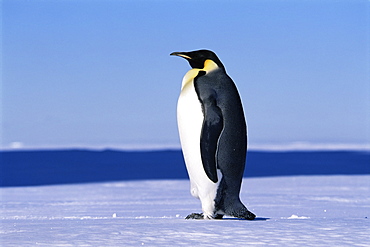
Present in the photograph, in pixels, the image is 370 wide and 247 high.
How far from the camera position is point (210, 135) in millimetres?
3709

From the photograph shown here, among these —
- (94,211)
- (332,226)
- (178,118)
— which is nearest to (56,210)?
(94,211)

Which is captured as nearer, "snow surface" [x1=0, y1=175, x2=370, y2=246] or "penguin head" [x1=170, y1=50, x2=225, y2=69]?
"snow surface" [x1=0, y1=175, x2=370, y2=246]

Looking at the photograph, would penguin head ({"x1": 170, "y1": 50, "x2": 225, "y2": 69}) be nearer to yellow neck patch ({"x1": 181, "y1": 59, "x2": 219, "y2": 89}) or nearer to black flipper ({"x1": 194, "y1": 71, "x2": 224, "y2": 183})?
yellow neck patch ({"x1": 181, "y1": 59, "x2": 219, "y2": 89})

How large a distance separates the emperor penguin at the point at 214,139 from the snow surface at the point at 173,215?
17cm

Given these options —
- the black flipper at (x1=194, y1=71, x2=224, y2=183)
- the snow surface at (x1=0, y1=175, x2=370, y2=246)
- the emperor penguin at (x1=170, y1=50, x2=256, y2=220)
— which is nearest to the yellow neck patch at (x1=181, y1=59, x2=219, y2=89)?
the emperor penguin at (x1=170, y1=50, x2=256, y2=220)

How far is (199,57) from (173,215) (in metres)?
1.57

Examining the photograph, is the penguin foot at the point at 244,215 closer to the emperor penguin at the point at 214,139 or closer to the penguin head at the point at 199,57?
the emperor penguin at the point at 214,139

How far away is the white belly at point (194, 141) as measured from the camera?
382 cm

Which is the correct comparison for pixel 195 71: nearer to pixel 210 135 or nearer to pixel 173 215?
pixel 210 135

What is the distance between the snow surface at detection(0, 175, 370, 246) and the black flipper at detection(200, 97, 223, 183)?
13.5 inches

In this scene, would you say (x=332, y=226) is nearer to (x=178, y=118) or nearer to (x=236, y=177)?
(x=236, y=177)

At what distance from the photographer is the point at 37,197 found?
7.19 metres

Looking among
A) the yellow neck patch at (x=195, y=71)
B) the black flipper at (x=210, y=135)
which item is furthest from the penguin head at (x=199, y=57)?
the black flipper at (x=210, y=135)

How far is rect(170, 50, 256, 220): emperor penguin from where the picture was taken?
374cm
